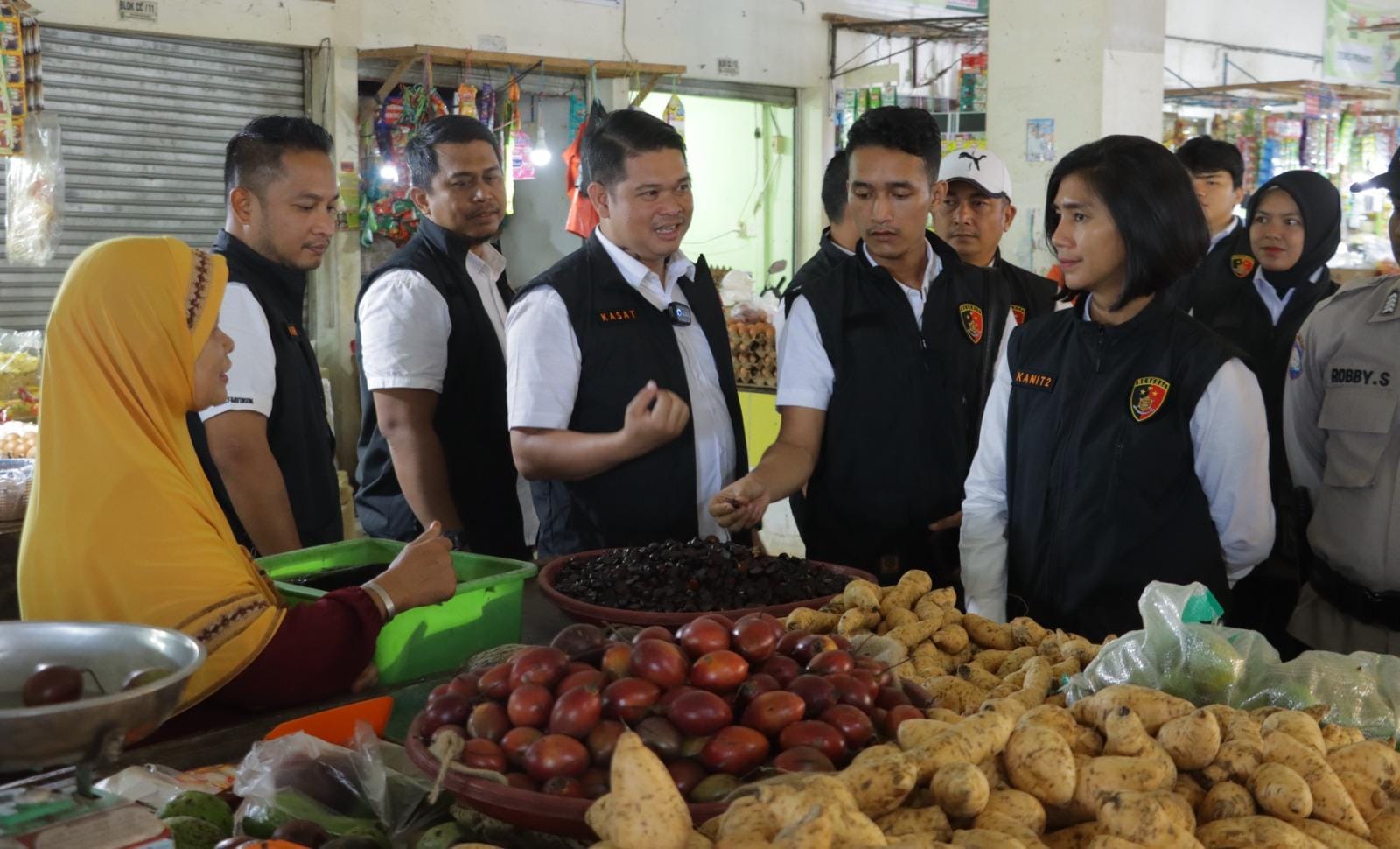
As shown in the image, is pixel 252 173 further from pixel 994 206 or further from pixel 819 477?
pixel 994 206

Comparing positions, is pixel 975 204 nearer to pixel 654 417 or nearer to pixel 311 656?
pixel 654 417

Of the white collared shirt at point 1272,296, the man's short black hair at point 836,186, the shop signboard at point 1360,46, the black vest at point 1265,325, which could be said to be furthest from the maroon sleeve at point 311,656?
the shop signboard at point 1360,46

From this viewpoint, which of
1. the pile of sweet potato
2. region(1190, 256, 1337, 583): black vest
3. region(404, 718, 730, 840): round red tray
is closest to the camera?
the pile of sweet potato

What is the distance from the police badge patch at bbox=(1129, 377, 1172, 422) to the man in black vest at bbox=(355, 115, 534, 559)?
5.81 feet

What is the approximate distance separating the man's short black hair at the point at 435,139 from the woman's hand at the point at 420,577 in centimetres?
178

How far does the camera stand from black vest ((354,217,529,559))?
12.0ft

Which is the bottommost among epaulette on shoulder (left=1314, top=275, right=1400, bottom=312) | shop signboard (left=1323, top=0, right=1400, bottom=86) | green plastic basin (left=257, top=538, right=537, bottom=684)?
green plastic basin (left=257, top=538, right=537, bottom=684)

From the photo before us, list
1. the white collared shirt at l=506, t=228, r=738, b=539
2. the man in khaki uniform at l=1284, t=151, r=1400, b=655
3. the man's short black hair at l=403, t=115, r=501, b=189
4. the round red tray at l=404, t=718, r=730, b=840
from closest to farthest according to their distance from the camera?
the round red tray at l=404, t=718, r=730, b=840 → the man in khaki uniform at l=1284, t=151, r=1400, b=655 → the white collared shirt at l=506, t=228, r=738, b=539 → the man's short black hair at l=403, t=115, r=501, b=189

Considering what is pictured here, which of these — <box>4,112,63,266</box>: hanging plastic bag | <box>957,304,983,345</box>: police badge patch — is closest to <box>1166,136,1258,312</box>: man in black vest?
<box>957,304,983,345</box>: police badge patch

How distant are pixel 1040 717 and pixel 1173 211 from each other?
51.7 inches

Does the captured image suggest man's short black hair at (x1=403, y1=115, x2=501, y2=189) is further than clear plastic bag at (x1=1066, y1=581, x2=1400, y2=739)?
Yes

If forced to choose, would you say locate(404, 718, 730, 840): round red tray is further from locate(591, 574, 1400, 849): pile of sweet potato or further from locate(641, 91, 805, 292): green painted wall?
locate(641, 91, 805, 292): green painted wall

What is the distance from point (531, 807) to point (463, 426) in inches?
90.3

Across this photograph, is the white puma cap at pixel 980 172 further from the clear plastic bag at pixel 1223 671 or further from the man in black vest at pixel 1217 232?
the clear plastic bag at pixel 1223 671
